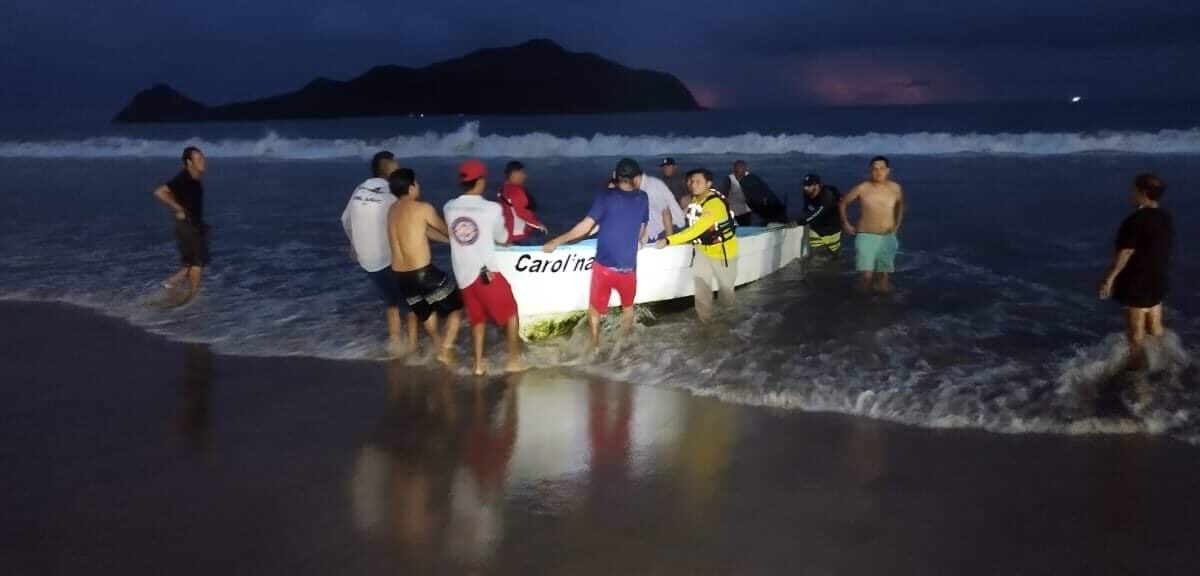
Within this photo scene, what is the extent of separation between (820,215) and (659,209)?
3.40m

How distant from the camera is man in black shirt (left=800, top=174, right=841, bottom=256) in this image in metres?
11.4

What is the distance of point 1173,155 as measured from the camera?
2969cm

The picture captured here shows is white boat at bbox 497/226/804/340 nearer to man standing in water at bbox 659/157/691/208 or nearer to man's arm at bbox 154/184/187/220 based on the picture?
man standing in water at bbox 659/157/691/208

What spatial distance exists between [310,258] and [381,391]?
6.53 m

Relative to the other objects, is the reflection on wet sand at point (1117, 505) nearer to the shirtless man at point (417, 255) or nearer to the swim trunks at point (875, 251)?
the swim trunks at point (875, 251)

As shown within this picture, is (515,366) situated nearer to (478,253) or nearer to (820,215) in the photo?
(478,253)

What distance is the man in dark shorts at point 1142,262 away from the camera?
645 cm

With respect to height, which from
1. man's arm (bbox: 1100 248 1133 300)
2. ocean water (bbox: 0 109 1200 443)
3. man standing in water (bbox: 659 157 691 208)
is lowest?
ocean water (bbox: 0 109 1200 443)

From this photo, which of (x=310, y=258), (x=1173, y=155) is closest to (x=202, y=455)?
(x=310, y=258)

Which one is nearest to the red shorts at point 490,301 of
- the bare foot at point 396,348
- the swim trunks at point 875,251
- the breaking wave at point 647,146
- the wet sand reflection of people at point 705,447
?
the bare foot at point 396,348

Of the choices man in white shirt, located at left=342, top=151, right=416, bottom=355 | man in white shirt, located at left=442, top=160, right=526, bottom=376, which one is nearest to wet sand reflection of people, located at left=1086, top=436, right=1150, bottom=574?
man in white shirt, located at left=442, top=160, right=526, bottom=376

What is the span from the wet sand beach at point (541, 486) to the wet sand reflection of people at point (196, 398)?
0.02 meters

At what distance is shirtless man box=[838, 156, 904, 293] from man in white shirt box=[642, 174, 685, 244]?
1.80 metres

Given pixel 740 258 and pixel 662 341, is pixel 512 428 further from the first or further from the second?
pixel 740 258
